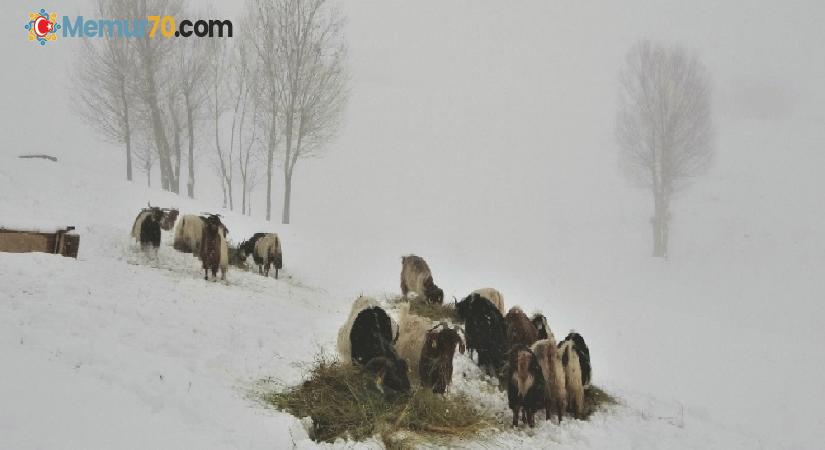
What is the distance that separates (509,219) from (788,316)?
66.8ft

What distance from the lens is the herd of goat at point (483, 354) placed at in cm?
538

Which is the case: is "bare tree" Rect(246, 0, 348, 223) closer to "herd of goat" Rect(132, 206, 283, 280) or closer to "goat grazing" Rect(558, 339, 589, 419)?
"herd of goat" Rect(132, 206, 283, 280)

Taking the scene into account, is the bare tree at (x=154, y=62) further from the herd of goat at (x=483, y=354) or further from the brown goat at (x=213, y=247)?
the herd of goat at (x=483, y=354)

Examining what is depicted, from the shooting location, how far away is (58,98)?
4616 cm

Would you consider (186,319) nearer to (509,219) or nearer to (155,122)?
(155,122)

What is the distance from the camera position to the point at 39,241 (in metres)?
7.75

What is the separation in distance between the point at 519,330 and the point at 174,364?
4.67 metres

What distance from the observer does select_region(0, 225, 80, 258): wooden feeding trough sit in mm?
7383

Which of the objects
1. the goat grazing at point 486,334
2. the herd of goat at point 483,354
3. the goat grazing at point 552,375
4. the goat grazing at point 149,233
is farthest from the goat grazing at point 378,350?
the goat grazing at point 149,233

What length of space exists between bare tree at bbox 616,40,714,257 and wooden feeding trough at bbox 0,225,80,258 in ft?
88.1

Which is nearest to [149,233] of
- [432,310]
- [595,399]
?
[432,310]

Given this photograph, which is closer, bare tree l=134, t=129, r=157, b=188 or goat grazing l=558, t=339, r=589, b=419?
goat grazing l=558, t=339, r=589, b=419

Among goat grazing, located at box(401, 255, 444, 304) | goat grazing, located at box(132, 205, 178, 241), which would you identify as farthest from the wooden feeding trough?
goat grazing, located at box(401, 255, 444, 304)

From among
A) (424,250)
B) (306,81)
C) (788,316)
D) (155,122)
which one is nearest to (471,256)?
(424,250)
